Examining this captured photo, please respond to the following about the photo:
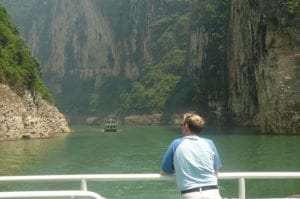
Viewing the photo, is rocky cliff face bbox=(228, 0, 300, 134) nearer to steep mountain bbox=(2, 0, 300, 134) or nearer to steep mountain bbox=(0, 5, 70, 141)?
steep mountain bbox=(2, 0, 300, 134)

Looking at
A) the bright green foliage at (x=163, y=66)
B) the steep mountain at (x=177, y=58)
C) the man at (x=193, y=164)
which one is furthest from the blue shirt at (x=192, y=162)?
the bright green foliage at (x=163, y=66)

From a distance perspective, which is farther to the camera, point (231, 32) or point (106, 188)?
point (231, 32)

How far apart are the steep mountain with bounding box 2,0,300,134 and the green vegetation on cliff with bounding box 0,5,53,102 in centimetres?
2684

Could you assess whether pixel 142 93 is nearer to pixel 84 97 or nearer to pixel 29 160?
pixel 84 97

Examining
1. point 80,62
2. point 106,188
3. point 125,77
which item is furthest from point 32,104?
point 80,62

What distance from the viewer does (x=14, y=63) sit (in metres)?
62.4

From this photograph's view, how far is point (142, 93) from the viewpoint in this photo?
142m

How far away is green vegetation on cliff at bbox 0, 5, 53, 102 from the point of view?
193 feet

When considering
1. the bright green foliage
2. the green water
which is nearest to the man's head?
the green water

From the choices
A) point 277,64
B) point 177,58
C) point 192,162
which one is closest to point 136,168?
point 192,162

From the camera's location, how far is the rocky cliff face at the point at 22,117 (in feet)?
180

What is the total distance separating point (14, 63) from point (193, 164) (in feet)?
195

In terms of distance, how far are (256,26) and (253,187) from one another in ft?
155

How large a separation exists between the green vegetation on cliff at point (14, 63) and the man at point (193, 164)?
53.7 metres
